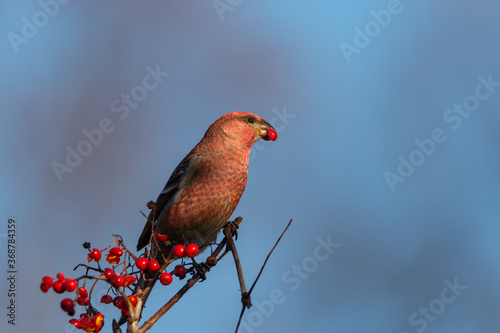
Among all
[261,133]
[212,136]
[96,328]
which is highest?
[261,133]

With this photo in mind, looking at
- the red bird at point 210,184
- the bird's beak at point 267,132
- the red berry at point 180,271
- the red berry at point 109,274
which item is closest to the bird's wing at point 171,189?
the red bird at point 210,184

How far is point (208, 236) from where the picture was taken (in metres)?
4.50

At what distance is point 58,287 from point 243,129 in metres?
2.51

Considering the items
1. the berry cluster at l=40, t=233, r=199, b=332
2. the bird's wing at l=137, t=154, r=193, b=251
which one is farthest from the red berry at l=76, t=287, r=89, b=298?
the bird's wing at l=137, t=154, r=193, b=251

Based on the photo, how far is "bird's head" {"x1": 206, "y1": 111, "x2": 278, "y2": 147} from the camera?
4715mm

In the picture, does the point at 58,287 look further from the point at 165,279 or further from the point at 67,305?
the point at 165,279

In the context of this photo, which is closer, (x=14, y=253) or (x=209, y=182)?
(x=209, y=182)

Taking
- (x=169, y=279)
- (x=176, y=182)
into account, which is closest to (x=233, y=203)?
(x=176, y=182)

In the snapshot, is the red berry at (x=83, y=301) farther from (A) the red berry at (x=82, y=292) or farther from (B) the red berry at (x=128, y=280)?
(B) the red berry at (x=128, y=280)

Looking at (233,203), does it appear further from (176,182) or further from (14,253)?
(14,253)

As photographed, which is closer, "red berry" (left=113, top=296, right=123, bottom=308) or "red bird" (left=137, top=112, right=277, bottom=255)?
"red berry" (left=113, top=296, right=123, bottom=308)

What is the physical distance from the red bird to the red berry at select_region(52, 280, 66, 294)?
70.9 inches

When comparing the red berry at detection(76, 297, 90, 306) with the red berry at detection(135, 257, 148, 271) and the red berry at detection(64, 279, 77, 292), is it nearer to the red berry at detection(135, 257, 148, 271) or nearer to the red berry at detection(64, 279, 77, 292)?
the red berry at detection(64, 279, 77, 292)

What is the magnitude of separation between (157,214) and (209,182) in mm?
615
